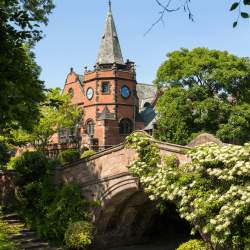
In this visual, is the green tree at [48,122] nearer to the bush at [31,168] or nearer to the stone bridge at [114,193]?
the bush at [31,168]

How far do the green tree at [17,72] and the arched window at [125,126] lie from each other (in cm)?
3312

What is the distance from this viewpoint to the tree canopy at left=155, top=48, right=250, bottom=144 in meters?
31.6

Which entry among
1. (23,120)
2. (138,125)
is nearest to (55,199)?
(23,120)

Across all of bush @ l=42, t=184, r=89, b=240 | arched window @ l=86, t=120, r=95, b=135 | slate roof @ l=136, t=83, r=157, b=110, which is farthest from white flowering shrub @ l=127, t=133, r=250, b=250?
slate roof @ l=136, t=83, r=157, b=110

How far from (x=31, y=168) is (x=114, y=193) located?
5273 millimetres

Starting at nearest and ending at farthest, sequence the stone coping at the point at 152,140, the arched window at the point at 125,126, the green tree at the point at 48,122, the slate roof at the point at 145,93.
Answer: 1. the stone coping at the point at 152,140
2. the green tree at the point at 48,122
3. the arched window at the point at 125,126
4. the slate roof at the point at 145,93

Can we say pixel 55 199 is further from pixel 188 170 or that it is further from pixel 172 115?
pixel 172 115

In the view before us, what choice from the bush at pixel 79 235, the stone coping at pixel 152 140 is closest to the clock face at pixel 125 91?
the stone coping at pixel 152 140

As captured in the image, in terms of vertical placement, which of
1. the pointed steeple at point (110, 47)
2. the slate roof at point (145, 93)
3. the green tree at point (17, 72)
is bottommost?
the green tree at point (17, 72)

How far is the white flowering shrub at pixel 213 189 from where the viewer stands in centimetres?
1084

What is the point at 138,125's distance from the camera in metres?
48.2

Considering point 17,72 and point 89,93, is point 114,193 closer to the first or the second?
point 17,72

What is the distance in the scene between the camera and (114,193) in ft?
56.2

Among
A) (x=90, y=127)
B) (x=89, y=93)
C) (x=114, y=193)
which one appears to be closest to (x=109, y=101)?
(x=89, y=93)
